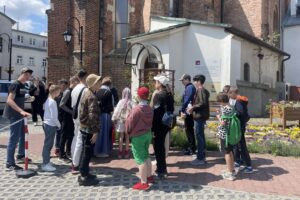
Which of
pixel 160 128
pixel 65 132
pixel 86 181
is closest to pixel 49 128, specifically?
pixel 65 132

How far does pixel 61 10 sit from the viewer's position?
68.7ft

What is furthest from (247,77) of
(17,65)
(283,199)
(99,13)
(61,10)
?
(17,65)

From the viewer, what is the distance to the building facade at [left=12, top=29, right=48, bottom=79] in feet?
204

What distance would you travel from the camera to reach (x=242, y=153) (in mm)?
7168

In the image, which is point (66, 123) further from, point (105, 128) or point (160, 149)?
point (160, 149)

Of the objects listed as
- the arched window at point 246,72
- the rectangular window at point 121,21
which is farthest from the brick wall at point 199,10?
the arched window at point 246,72

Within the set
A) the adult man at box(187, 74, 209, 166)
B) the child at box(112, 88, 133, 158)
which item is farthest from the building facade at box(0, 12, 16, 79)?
the adult man at box(187, 74, 209, 166)

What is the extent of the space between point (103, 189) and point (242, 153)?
2.97m

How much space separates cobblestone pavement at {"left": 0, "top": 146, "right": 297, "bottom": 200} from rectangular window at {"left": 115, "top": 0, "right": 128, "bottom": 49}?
583 inches

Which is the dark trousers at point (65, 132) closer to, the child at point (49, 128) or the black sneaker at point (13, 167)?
the child at point (49, 128)

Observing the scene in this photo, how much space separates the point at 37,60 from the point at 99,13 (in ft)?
167

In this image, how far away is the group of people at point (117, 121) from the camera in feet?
20.0

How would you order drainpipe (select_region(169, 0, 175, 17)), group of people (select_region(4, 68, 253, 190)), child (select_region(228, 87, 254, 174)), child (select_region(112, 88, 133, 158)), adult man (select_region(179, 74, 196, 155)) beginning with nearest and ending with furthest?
group of people (select_region(4, 68, 253, 190)) < child (select_region(228, 87, 254, 174)) < adult man (select_region(179, 74, 196, 155)) < child (select_region(112, 88, 133, 158)) < drainpipe (select_region(169, 0, 175, 17))

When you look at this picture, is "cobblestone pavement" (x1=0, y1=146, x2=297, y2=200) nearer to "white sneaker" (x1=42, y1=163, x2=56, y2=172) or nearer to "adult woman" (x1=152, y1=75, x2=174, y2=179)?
"white sneaker" (x1=42, y1=163, x2=56, y2=172)
